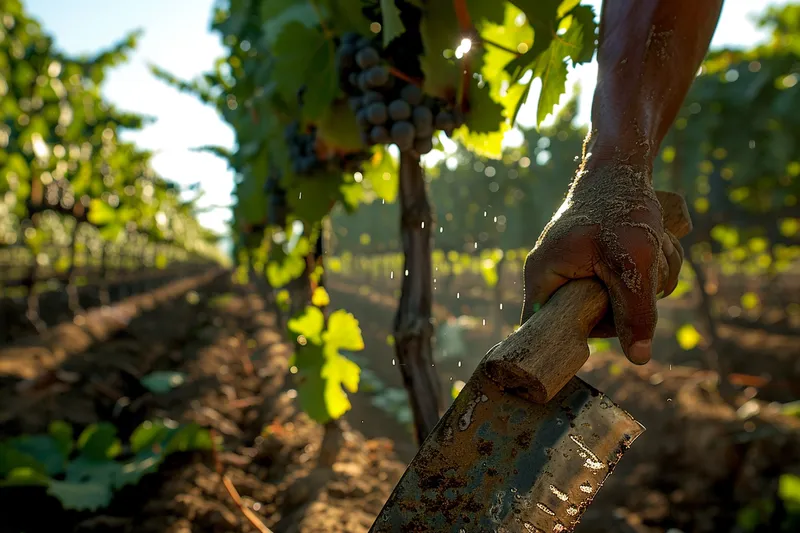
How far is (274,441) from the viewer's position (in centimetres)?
339

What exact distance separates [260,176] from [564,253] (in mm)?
2930

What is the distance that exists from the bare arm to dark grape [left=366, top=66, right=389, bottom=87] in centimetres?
71

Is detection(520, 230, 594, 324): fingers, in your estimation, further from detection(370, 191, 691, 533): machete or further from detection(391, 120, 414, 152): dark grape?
detection(391, 120, 414, 152): dark grape

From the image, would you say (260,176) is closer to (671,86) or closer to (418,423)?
(418,423)

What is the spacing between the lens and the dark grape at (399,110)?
1544 mm

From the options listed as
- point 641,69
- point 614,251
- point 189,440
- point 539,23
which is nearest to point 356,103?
point 539,23

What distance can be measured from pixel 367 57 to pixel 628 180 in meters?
0.96

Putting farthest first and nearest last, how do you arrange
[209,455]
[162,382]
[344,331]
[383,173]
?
[162,382] → [209,455] → [383,173] → [344,331]

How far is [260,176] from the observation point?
3424 mm

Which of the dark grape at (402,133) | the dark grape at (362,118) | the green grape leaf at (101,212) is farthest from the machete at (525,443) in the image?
the green grape leaf at (101,212)

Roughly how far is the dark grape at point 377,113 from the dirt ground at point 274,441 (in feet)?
2.93

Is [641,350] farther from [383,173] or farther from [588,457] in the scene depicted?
[383,173]

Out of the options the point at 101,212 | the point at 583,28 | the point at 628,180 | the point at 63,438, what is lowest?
the point at 63,438

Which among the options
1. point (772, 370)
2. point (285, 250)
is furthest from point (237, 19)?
point (772, 370)
